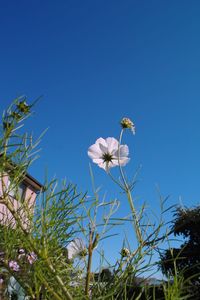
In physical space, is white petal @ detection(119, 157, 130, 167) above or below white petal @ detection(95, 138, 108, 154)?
below

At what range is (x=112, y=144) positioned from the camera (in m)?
1.25

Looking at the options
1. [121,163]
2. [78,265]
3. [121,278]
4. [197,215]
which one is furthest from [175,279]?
[197,215]

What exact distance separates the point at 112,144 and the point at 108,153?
4cm

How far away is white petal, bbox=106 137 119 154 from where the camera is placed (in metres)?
1.22

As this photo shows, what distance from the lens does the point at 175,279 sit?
0.78m

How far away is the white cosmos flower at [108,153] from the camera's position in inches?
47.1

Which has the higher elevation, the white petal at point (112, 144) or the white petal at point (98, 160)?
the white petal at point (112, 144)

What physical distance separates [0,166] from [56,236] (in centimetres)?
20

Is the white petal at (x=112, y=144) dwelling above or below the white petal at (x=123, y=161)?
above

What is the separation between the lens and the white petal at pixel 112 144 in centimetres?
122

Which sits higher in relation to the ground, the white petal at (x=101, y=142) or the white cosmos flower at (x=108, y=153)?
the white petal at (x=101, y=142)

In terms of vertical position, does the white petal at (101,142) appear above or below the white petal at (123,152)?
above

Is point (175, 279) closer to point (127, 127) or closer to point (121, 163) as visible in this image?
point (121, 163)

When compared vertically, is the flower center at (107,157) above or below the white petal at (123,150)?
below
